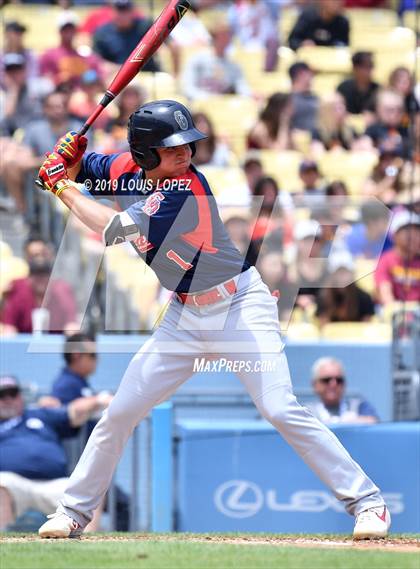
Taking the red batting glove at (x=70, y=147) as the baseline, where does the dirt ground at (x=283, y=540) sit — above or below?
below

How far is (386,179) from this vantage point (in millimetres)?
10812

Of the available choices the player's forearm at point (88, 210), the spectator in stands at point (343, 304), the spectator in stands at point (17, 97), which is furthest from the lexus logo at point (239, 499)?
the spectator in stands at point (17, 97)

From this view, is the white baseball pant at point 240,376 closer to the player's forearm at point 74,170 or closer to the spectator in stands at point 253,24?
the player's forearm at point 74,170

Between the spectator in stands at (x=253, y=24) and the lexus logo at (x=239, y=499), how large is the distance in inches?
214

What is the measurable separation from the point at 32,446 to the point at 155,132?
325cm

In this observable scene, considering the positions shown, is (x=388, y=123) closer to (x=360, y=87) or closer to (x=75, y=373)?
(x=360, y=87)

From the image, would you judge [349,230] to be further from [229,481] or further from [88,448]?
[88,448]

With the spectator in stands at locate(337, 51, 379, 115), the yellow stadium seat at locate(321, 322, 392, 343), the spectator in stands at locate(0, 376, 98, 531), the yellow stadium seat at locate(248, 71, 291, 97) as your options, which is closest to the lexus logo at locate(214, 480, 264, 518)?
the spectator in stands at locate(0, 376, 98, 531)

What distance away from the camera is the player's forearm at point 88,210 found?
536 cm

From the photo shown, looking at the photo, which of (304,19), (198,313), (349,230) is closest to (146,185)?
(198,313)

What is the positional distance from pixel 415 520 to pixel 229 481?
1108 mm

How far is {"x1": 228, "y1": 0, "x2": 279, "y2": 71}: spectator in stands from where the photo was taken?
12.2 metres

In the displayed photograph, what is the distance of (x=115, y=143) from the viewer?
10.3 meters

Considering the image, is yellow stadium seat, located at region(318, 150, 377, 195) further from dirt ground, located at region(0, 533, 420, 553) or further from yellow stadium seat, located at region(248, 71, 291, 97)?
dirt ground, located at region(0, 533, 420, 553)
